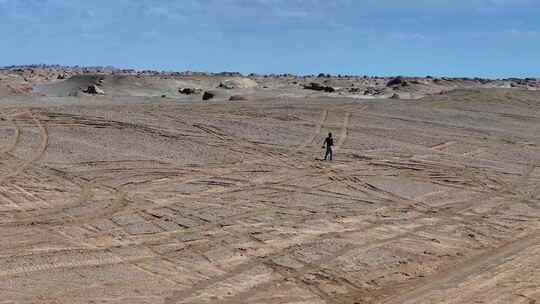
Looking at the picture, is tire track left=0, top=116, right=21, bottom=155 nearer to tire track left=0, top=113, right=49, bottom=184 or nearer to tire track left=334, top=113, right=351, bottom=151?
tire track left=0, top=113, right=49, bottom=184

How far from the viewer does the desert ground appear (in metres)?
13.1

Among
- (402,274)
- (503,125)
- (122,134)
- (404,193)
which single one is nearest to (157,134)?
(122,134)

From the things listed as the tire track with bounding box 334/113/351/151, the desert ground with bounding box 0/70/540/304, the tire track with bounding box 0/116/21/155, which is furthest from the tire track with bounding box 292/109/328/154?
the tire track with bounding box 0/116/21/155

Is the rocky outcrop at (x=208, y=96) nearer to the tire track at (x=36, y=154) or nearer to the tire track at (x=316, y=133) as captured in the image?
the tire track at (x=316, y=133)

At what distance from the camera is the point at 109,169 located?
2152 cm

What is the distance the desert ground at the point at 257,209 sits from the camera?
13102 millimetres

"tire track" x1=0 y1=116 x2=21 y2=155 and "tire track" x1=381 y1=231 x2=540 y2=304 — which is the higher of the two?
"tire track" x1=0 y1=116 x2=21 y2=155

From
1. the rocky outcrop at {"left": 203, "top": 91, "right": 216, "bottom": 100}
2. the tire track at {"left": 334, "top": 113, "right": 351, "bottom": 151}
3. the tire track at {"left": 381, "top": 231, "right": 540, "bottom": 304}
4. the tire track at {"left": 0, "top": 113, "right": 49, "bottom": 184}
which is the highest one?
the rocky outcrop at {"left": 203, "top": 91, "right": 216, "bottom": 100}

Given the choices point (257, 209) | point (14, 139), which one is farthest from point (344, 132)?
point (257, 209)

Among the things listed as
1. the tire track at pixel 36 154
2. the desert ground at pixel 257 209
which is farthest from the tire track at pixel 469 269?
the tire track at pixel 36 154

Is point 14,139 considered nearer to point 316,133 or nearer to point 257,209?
point 257,209

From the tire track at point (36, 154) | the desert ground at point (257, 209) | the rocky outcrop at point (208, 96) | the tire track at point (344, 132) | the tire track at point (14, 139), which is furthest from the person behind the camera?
the rocky outcrop at point (208, 96)

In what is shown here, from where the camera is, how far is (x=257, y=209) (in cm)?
1834

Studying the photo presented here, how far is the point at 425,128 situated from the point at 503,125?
5.61 m
